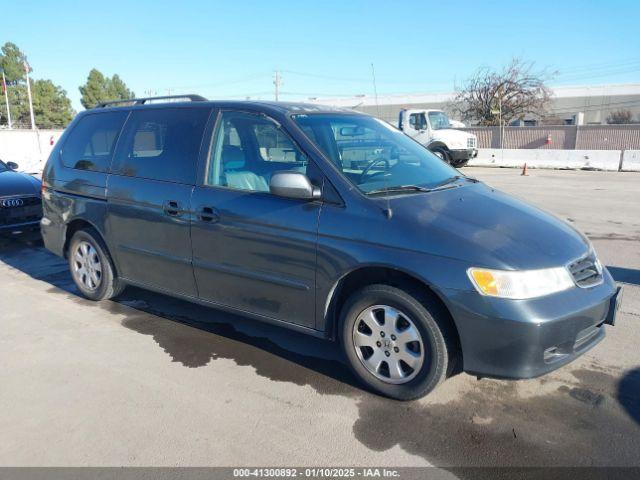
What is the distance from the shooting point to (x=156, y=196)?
4.12 meters

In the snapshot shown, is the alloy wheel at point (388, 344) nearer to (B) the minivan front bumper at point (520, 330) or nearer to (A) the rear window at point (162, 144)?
(B) the minivan front bumper at point (520, 330)

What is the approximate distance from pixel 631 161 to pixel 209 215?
19263 mm

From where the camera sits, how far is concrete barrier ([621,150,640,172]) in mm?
18469

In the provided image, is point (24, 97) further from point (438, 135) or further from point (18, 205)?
point (18, 205)

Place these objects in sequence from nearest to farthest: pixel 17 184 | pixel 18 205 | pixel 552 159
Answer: pixel 18 205 → pixel 17 184 → pixel 552 159

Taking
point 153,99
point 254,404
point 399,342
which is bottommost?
point 254,404

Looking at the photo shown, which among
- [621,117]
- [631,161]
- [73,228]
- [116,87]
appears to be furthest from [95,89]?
[73,228]

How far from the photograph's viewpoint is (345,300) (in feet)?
11.0

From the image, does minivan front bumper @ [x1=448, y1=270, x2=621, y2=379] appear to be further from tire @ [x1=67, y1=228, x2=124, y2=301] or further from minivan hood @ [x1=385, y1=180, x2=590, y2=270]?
tire @ [x1=67, y1=228, x2=124, y2=301]

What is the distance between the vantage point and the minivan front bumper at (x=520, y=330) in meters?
2.74

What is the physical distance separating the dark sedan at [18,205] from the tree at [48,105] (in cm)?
7454

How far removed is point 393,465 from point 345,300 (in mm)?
1065

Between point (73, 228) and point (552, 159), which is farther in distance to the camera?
point (552, 159)

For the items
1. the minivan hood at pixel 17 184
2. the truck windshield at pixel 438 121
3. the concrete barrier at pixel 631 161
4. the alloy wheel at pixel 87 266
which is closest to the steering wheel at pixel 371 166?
the alloy wheel at pixel 87 266
